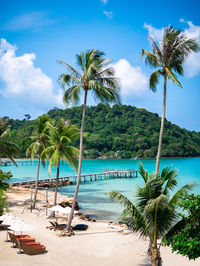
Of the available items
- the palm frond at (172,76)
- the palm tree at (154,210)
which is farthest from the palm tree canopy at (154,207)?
the palm frond at (172,76)

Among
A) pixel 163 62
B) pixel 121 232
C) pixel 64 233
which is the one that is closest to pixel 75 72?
pixel 163 62

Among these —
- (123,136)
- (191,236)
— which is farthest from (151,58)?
(123,136)

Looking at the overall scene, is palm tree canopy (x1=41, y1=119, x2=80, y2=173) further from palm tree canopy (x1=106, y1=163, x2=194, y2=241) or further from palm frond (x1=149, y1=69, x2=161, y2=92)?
palm tree canopy (x1=106, y1=163, x2=194, y2=241)

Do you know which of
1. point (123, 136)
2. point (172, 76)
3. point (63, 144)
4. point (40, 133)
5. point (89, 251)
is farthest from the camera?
point (123, 136)

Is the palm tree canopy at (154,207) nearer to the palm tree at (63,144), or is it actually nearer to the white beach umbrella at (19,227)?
the white beach umbrella at (19,227)

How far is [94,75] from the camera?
48.7 feet

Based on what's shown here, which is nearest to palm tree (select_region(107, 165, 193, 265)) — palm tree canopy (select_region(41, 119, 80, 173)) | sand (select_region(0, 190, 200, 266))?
sand (select_region(0, 190, 200, 266))

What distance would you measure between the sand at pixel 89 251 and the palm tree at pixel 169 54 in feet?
16.0

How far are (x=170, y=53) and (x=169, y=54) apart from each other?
0.06 metres

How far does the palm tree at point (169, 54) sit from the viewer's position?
473 inches

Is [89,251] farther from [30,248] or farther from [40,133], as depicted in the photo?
[40,133]

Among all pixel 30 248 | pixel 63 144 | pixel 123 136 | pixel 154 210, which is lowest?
pixel 30 248

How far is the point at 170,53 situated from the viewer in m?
12.3

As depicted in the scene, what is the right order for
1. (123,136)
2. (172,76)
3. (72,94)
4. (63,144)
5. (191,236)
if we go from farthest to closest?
(123,136), (63,144), (72,94), (172,76), (191,236)
